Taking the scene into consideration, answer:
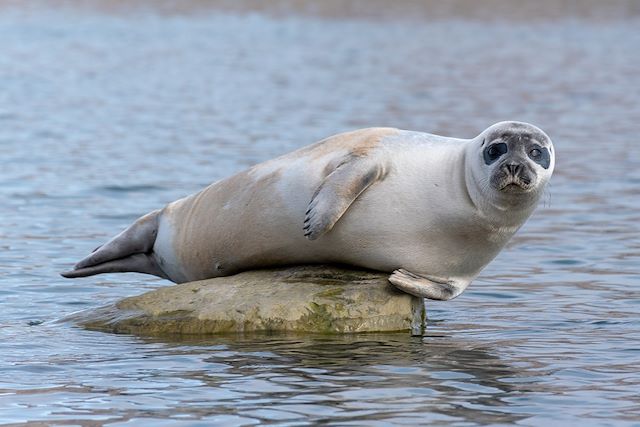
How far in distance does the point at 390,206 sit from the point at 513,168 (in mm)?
804

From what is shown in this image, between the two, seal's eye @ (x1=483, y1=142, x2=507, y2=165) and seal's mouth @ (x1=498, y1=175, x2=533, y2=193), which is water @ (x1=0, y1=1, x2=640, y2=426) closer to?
seal's mouth @ (x1=498, y1=175, x2=533, y2=193)

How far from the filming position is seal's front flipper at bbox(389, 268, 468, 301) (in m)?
7.79

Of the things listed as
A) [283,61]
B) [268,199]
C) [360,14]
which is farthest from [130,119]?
[360,14]

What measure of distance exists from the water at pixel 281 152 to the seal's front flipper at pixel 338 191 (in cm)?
67

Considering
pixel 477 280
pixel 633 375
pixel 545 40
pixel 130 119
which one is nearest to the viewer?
pixel 633 375

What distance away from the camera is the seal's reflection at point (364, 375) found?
6293 millimetres

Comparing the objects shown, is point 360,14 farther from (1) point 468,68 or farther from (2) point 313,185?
(2) point 313,185

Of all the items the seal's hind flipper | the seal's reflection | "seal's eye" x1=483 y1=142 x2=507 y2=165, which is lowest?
the seal's reflection

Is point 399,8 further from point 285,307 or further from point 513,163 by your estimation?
point 513,163

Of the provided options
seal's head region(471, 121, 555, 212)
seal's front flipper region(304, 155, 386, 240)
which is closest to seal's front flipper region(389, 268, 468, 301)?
seal's front flipper region(304, 155, 386, 240)

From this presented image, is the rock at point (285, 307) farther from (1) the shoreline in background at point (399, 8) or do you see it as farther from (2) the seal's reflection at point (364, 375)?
(1) the shoreline in background at point (399, 8)

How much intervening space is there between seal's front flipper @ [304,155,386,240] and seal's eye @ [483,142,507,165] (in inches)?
24.8

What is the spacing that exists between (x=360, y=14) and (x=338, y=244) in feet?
117

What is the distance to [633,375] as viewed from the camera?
703cm
